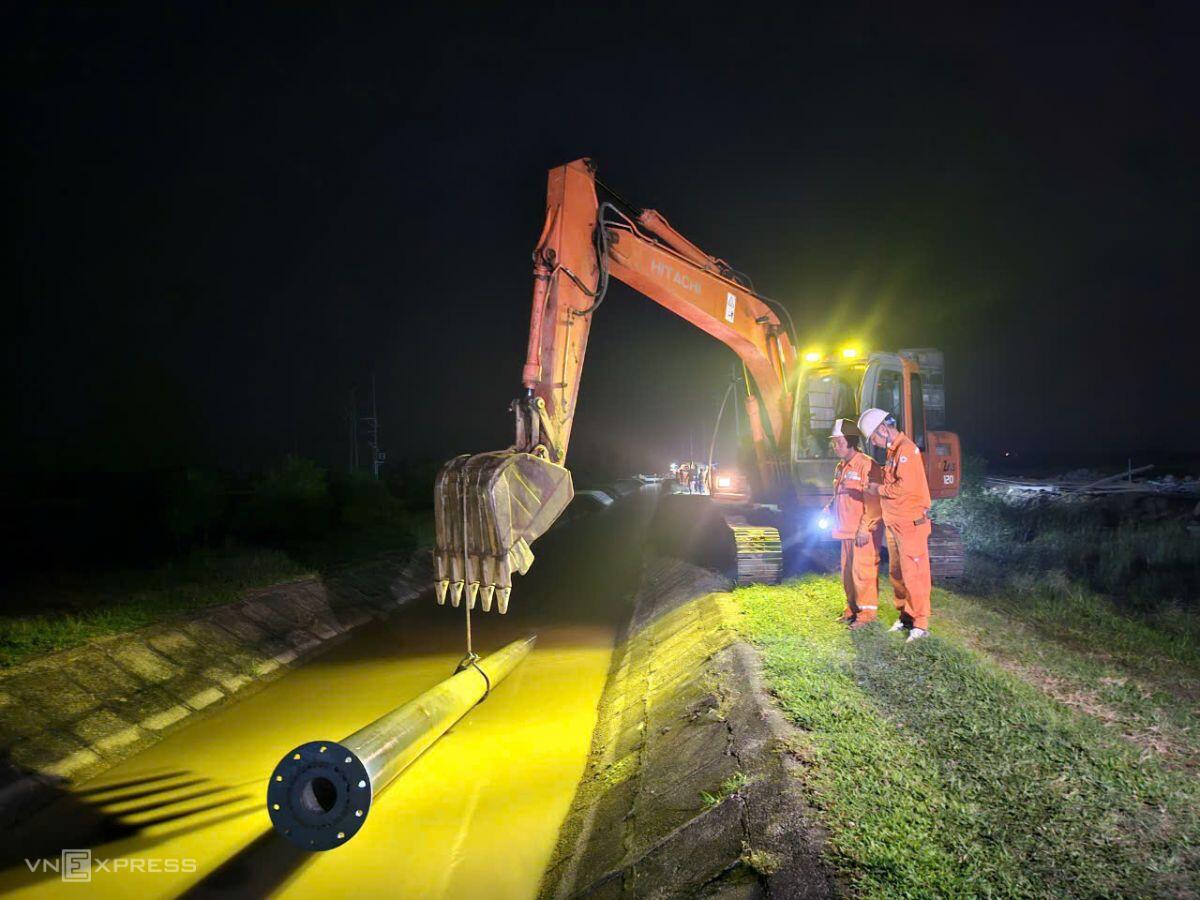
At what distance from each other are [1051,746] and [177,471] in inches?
942

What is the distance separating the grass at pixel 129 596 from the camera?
8250mm

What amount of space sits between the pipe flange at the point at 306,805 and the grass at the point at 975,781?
2.61 meters

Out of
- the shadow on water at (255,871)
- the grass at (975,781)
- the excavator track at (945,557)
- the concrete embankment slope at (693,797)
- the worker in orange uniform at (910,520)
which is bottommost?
the shadow on water at (255,871)

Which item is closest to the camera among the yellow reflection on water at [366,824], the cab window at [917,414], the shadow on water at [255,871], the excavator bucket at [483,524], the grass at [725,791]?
the grass at [725,791]

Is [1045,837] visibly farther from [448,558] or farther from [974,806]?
[448,558]

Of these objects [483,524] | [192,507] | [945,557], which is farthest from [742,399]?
[192,507]

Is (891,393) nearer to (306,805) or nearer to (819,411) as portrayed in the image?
(819,411)

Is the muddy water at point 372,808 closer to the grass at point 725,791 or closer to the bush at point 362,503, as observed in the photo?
the grass at point 725,791

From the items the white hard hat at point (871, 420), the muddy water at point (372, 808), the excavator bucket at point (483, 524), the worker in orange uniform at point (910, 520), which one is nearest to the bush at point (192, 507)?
the muddy water at point (372, 808)

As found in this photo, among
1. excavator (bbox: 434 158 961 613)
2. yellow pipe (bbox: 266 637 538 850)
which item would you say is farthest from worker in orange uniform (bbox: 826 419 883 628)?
yellow pipe (bbox: 266 637 538 850)

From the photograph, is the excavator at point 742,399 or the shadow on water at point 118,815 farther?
the excavator at point 742,399

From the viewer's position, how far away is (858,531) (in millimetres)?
7633

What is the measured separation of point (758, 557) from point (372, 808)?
605 centimetres

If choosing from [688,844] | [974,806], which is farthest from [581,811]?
[974,806]
